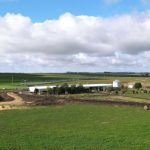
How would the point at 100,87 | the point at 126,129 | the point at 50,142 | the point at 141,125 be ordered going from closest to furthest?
the point at 50,142 → the point at 126,129 → the point at 141,125 → the point at 100,87

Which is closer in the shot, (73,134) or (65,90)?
(73,134)

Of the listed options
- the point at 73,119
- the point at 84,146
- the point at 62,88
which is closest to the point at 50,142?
the point at 84,146

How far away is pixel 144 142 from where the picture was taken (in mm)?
27578

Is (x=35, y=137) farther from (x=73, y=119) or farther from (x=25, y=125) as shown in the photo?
(x=73, y=119)

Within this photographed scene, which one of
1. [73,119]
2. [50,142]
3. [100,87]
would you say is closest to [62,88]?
[100,87]

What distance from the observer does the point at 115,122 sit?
132 feet

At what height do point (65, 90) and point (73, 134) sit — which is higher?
point (65, 90)

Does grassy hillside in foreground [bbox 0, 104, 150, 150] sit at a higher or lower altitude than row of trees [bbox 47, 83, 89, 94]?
lower

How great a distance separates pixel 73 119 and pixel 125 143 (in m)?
17.1

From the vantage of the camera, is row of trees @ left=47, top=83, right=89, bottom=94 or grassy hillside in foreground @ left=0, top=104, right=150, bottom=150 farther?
row of trees @ left=47, top=83, right=89, bottom=94

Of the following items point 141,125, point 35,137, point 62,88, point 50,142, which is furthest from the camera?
point 62,88

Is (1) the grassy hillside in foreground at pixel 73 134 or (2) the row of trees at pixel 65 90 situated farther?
(2) the row of trees at pixel 65 90

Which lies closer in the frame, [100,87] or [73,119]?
[73,119]

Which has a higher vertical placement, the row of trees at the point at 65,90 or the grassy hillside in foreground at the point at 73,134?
the row of trees at the point at 65,90
